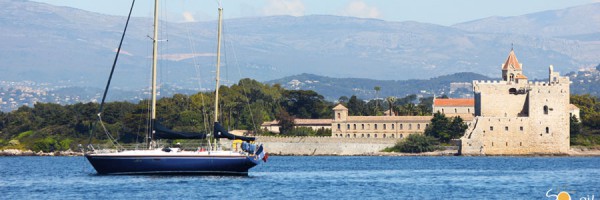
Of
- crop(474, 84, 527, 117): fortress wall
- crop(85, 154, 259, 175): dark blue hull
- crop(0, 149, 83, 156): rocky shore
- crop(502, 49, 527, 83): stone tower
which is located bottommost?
crop(0, 149, 83, 156): rocky shore

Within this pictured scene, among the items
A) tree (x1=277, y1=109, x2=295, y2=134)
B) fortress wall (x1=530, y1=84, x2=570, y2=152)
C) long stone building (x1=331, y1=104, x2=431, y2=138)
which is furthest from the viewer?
tree (x1=277, y1=109, x2=295, y2=134)

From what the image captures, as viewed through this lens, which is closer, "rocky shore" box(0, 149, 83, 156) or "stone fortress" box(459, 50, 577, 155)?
"stone fortress" box(459, 50, 577, 155)

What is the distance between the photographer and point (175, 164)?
4441cm

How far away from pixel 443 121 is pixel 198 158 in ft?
154

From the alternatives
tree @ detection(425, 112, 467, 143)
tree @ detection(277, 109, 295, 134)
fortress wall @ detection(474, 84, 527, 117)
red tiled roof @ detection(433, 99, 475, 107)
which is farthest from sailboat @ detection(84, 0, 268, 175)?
red tiled roof @ detection(433, 99, 475, 107)

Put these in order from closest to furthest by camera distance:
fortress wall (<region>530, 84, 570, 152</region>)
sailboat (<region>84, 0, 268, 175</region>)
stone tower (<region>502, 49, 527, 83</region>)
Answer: sailboat (<region>84, 0, 268, 175</region>) < fortress wall (<region>530, 84, 570, 152</region>) < stone tower (<region>502, 49, 527, 83</region>)

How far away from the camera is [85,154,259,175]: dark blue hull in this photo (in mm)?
44281

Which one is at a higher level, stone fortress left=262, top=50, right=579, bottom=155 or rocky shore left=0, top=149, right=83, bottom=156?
stone fortress left=262, top=50, right=579, bottom=155

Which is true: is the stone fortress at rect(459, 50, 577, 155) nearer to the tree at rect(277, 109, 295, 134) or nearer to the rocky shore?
the tree at rect(277, 109, 295, 134)

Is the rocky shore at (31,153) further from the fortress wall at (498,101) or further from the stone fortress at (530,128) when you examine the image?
the fortress wall at (498,101)

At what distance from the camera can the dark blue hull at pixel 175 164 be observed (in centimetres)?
4428

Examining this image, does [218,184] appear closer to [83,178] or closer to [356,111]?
[83,178]

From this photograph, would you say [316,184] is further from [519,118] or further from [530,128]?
[530,128]

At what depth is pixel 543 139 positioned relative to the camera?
81.6m
